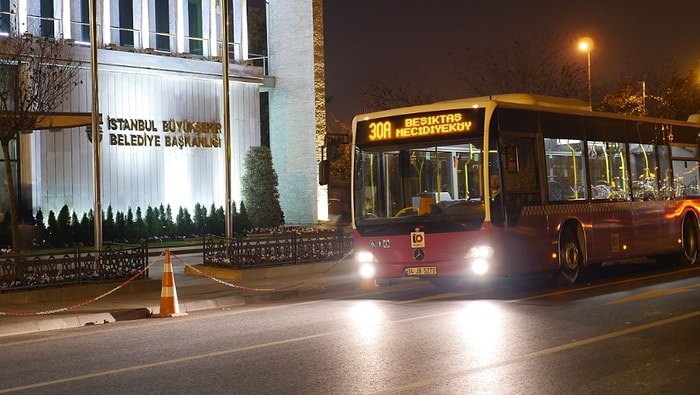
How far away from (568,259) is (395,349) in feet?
Answer: 25.3

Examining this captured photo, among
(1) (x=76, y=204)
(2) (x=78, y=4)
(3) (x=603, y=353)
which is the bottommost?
(3) (x=603, y=353)

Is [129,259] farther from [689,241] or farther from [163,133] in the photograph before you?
[163,133]

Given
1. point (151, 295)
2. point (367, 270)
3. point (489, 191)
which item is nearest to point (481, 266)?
point (489, 191)

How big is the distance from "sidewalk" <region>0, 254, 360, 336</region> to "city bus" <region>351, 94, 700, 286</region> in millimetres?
2635

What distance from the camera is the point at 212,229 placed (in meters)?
32.7

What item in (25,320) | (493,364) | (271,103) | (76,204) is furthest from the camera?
(271,103)

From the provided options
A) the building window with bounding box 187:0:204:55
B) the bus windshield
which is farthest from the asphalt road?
the building window with bounding box 187:0:204:55

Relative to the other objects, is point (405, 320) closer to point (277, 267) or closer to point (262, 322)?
point (262, 322)

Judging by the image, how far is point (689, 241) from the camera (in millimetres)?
21016

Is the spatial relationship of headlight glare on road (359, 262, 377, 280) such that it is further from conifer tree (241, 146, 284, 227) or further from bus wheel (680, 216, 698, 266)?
conifer tree (241, 146, 284, 227)

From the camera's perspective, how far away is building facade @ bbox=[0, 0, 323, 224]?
2981cm

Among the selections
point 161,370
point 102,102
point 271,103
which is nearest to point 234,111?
point 271,103

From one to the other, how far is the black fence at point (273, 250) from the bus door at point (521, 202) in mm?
7319

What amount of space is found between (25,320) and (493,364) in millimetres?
8320
